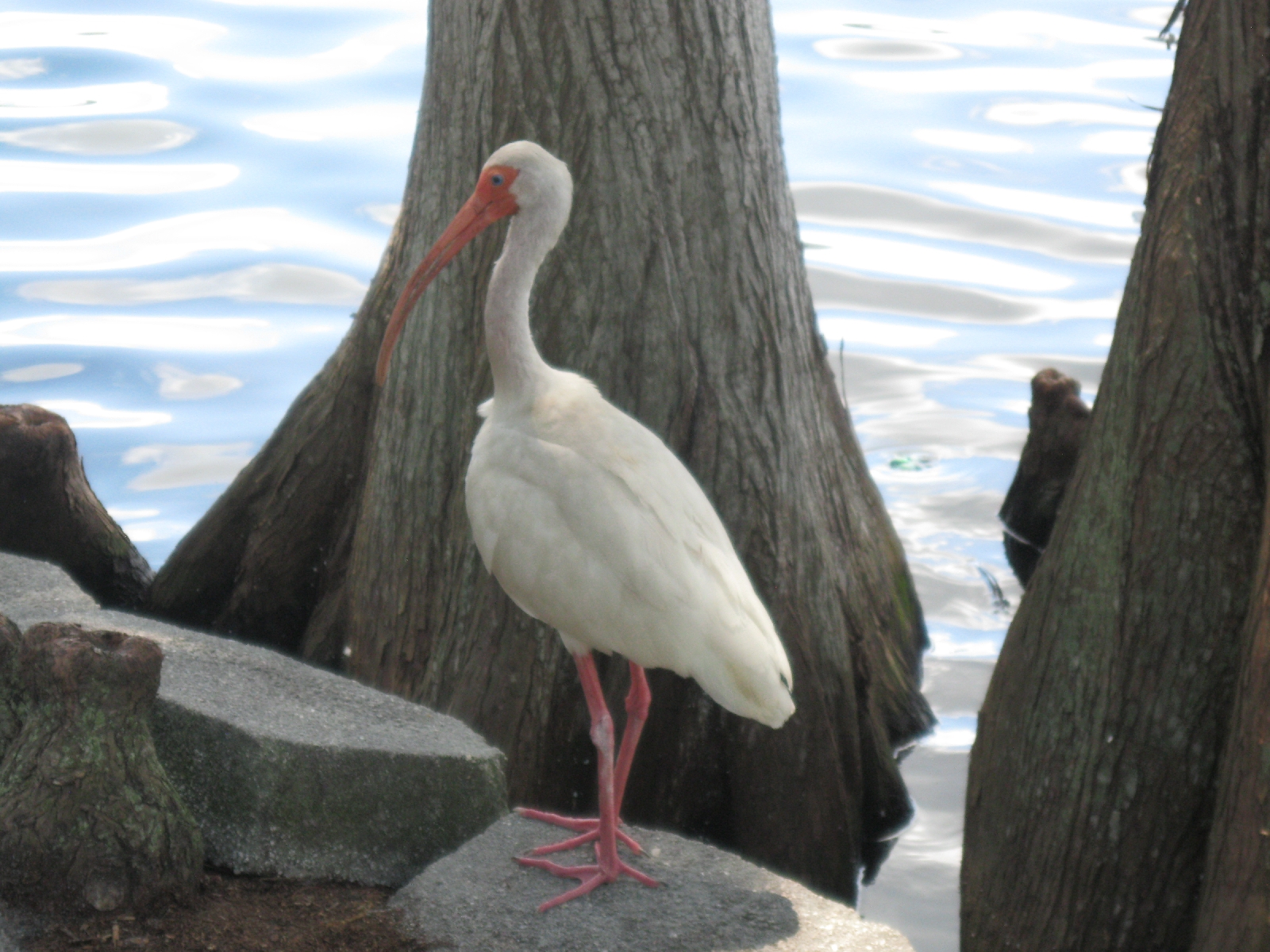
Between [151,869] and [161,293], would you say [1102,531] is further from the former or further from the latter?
[161,293]

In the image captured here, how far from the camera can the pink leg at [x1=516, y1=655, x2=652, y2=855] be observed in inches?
169

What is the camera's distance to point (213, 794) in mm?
4191

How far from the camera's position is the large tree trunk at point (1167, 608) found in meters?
4.03

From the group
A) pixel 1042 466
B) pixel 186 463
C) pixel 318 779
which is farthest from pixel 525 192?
pixel 186 463

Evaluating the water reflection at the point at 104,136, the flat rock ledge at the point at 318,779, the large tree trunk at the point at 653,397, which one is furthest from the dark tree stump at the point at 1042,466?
the water reflection at the point at 104,136

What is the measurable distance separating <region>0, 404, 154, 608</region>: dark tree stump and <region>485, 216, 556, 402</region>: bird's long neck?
2.96 meters

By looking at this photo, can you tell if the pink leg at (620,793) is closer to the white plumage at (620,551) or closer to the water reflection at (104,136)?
the white plumage at (620,551)

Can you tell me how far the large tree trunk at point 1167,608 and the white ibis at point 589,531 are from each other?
90 centimetres

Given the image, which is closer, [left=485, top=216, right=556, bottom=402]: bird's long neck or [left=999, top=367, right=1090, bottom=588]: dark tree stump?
[left=485, top=216, right=556, bottom=402]: bird's long neck

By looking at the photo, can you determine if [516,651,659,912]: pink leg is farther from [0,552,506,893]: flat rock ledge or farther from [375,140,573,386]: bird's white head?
[375,140,573,386]: bird's white head

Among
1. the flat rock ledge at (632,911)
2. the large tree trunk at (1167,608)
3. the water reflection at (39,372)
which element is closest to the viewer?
the flat rock ledge at (632,911)

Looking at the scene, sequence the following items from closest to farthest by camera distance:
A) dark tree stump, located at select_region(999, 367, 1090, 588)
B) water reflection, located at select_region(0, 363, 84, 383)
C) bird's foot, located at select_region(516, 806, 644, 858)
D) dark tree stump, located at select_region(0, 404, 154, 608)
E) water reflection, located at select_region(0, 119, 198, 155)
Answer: bird's foot, located at select_region(516, 806, 644, 858)
dark tree stump, located at select_region(0, 404, 154, 608)
dark tree stump, located at select_region(999, 367, 1090, 588)
water reflection, located at select_region(0, 363, 84, 383)
water reflection, located at select_region(0, 119, 198, 155)

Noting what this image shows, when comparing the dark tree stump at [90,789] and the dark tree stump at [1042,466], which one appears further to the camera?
the dark tree stump at [1042,466]

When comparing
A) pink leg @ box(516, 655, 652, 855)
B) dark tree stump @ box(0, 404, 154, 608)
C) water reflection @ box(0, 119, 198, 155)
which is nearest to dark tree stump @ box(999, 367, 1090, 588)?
pink leg @ box(516, 655, 652, 855)
